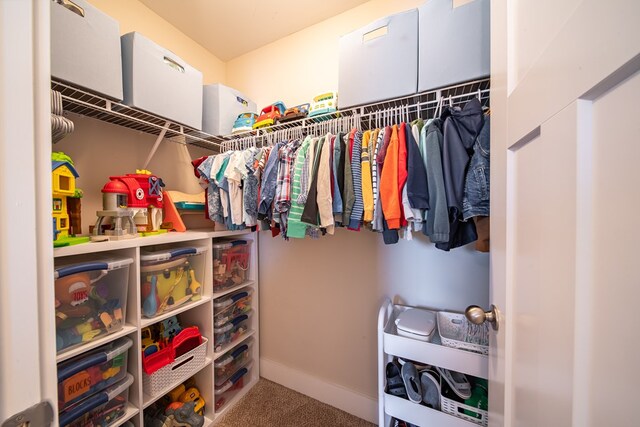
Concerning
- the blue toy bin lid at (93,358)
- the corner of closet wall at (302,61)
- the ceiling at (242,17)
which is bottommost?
the blue toy bin lid at (93,358)

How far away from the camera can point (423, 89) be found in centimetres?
96

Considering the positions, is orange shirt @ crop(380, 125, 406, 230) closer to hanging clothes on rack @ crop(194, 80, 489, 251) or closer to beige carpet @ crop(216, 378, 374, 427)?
hanging clothes on rack @ crop(194, 80, 489, 251)

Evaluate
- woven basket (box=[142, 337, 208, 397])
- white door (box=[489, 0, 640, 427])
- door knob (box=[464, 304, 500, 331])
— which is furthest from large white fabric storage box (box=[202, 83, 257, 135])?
door knob (box=[464, 304, 500, 331])

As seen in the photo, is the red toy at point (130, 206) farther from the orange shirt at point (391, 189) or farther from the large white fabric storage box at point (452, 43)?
the large white fabric storage box at point (452, 43)

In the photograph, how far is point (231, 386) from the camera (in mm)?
1528

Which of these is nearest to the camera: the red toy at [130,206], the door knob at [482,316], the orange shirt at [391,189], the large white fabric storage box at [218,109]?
the door knob at [482,316]

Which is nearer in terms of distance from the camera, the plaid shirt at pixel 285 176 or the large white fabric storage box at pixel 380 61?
the large white fabric storage box at pixel 380 61

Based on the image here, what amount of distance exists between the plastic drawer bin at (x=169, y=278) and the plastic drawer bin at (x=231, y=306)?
0.56 ft

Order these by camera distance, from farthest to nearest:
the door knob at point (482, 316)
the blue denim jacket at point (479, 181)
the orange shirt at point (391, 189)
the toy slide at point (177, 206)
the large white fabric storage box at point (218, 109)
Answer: the large white fabric storage box at point (218, 109) < the toy slide at point (177, 206) < the orange shirt at point (391, 189) < the blue denim jacket at point (479, 181) < the door knob at point (482, 316)

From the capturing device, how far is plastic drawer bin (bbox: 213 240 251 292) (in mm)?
1442

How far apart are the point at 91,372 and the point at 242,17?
2078 millimetres

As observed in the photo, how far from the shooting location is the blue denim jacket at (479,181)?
0.80m

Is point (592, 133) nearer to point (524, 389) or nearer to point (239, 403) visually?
point (524, 389)

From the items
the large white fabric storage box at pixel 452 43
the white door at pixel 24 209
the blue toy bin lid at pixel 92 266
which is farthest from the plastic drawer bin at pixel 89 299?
the large white fabric storage box at pixel 452 43
